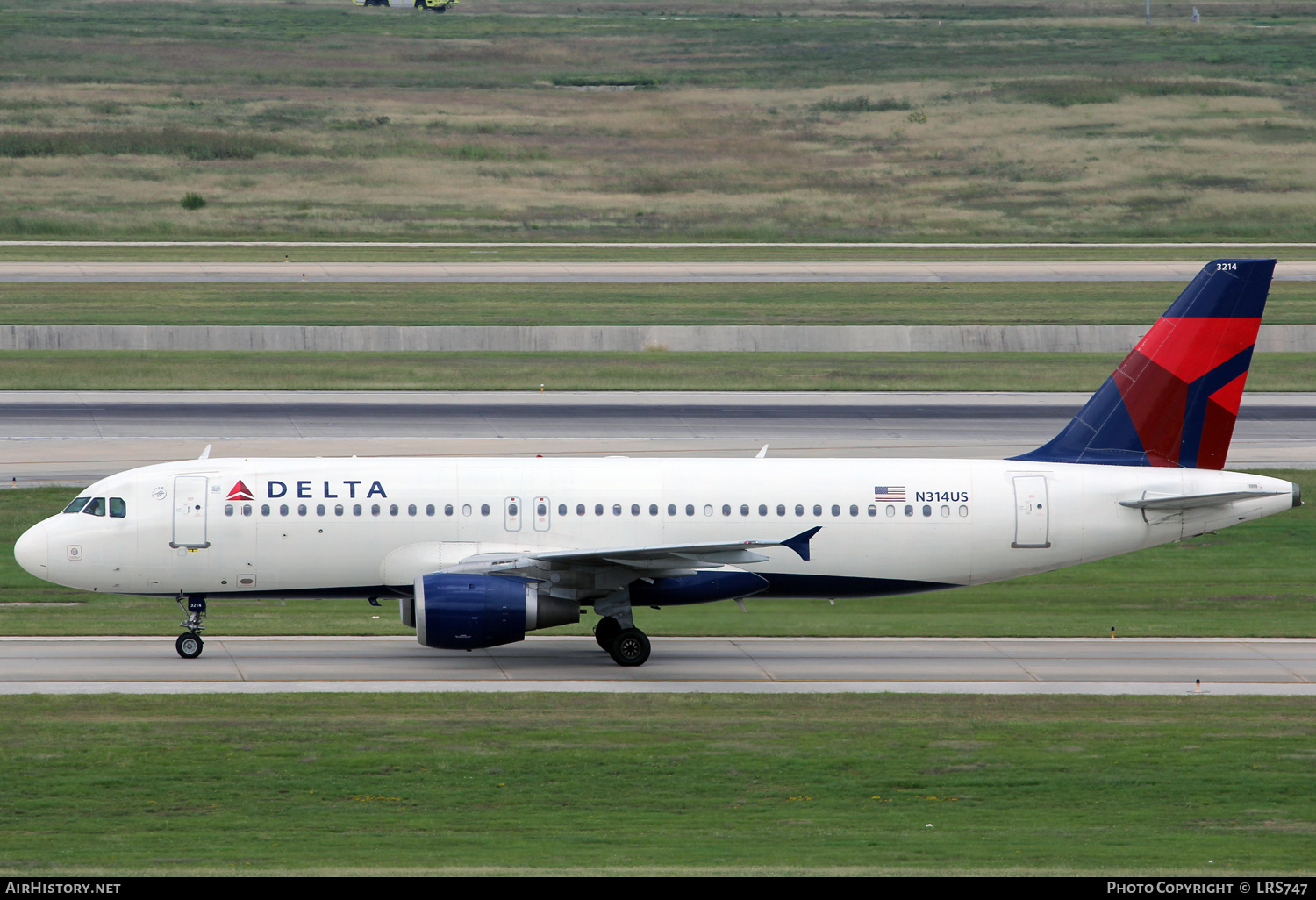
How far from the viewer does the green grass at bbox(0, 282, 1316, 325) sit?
69.4 metres

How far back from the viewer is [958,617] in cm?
3488

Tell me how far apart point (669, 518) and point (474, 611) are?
4212mm

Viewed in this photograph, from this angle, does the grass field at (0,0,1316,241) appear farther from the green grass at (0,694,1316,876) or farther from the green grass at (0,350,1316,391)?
the green grass at (0,694,1316,876)

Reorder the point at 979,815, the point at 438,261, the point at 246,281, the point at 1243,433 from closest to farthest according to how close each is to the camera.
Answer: the point at 979,815
the point at 1243,433
the point at 246,281
the point at 438,261

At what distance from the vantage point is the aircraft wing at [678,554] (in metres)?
28.2

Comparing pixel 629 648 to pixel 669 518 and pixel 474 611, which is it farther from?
pixel 474 611

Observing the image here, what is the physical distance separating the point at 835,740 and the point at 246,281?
194ft

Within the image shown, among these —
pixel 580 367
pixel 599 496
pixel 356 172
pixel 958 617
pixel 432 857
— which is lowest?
pixel 432 857

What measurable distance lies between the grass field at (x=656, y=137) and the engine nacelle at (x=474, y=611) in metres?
70.0

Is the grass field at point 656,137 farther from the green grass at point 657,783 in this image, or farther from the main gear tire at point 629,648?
the green grass at point 657,783

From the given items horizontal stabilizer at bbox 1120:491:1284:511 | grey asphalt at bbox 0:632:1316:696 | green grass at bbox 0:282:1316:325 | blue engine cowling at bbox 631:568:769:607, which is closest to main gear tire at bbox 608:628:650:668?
grey asphalt at bbox 0:632:1316:696

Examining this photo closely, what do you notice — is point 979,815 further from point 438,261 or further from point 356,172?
point 356,172

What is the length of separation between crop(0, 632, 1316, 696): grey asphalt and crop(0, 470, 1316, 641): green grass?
0.82 metres

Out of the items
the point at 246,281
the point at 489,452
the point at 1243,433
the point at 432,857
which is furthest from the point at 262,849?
the point at 246,281
